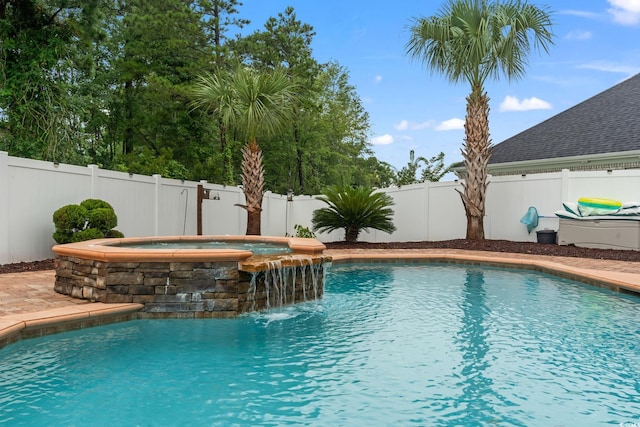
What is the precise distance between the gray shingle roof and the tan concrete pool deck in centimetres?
498

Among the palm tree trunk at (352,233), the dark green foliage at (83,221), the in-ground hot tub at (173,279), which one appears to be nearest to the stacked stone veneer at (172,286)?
the in-ground hot tub at (173,279)

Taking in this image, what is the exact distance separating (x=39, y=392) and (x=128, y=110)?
1843 centimetres

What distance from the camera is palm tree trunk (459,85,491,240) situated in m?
13.0

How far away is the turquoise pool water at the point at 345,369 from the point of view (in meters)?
3.18

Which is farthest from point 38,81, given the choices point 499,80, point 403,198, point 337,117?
point 337,117

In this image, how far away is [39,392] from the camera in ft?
11.5

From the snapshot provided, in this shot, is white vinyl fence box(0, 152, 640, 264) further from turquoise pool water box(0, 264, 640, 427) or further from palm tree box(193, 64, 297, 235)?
turquoise pool water box(0, 264, 640, 427)

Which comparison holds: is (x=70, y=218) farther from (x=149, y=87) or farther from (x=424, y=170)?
(x=424, y=170)

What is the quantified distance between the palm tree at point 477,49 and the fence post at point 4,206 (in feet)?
32.8

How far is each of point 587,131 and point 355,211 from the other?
7694 mm

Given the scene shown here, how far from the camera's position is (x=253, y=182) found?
41.8 ft

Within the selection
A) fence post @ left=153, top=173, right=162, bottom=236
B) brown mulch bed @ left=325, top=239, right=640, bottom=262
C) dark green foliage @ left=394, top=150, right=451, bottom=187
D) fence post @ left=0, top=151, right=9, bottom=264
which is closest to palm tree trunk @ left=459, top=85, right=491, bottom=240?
brown mulch bed @ left=325, top=239, right=640, bottom=262

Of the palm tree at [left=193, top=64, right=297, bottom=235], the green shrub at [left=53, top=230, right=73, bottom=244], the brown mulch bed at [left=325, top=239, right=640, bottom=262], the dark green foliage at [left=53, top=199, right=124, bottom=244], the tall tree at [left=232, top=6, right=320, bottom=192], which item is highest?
the tall tree at [left=232, top=6, right=320, bottom=192]

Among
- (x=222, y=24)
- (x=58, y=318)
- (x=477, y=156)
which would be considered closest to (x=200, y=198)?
(x=477, y=156)
